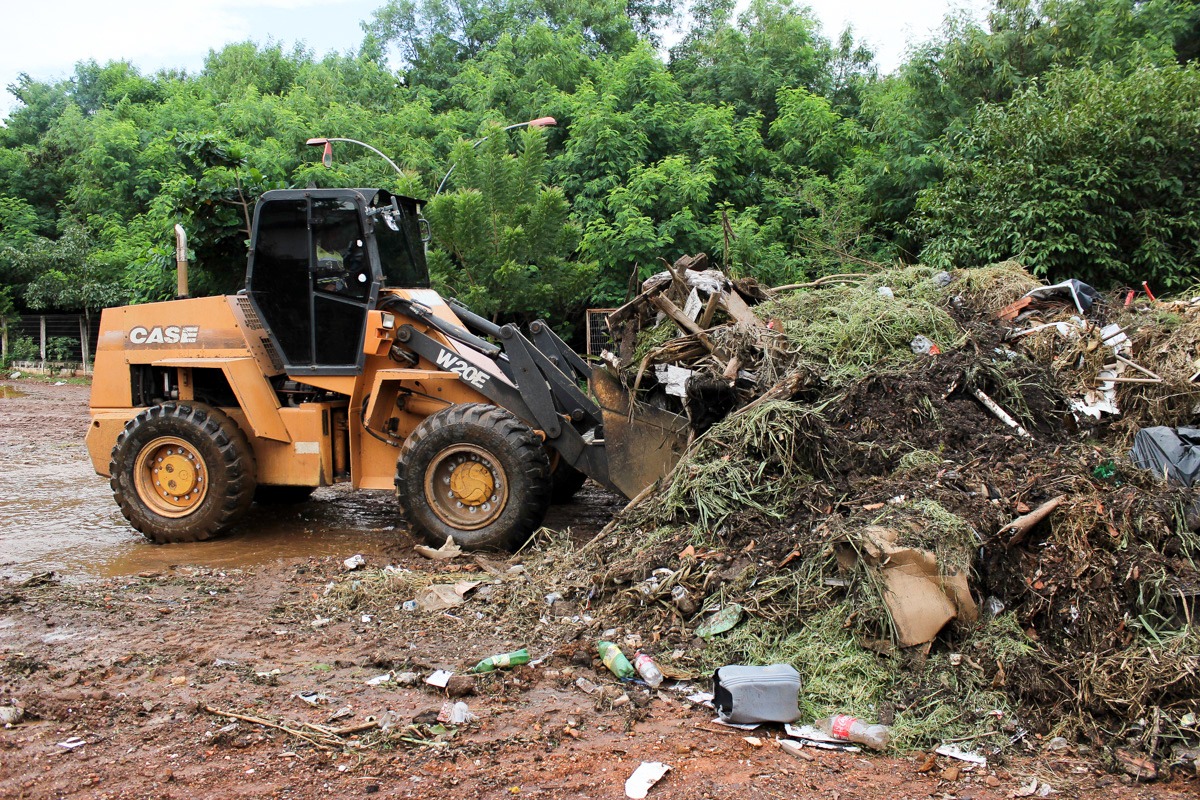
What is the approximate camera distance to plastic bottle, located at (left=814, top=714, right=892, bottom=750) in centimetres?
391

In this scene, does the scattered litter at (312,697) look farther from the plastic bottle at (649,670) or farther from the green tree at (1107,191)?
the green tree at (1107,191)

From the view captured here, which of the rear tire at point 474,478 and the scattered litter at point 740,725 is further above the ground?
the rear tire at point 474,478

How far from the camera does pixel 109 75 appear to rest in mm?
40438

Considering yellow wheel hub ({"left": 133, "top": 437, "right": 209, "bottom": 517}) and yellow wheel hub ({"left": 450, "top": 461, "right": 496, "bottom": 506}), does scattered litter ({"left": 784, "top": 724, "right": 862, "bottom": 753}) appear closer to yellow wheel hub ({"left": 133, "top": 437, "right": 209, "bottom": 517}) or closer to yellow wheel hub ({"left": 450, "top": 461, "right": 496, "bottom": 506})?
yellow wheel hub ({"left": 450, "top": 461, "right": 496, "bottom": 506})

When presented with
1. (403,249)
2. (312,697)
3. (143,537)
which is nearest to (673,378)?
(403,249)

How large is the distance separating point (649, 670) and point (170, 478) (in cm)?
477

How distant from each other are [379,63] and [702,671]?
41027 mm

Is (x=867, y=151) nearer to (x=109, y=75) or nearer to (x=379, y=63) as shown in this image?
(x=379, y=63)

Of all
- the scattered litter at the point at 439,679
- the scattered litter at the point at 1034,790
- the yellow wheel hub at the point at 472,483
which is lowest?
the scattered litter at the point at 1034,790

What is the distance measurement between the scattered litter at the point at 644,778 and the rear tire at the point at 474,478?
10.1 feet

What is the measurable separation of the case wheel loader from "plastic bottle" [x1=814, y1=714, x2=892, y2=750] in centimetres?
307

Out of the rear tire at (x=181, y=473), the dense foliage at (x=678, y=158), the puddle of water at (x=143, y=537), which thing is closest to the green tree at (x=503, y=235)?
the dense foliage at (x=678, y=158)

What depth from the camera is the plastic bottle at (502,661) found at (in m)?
4.60

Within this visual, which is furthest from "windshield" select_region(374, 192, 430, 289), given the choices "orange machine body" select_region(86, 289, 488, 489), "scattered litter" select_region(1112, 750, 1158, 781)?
"scattered litter" select_region(1112, 750, 1158, 781)
